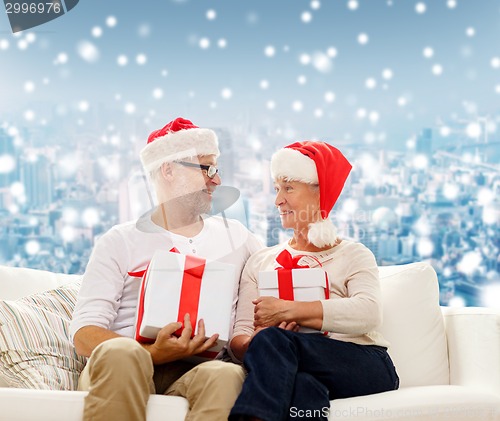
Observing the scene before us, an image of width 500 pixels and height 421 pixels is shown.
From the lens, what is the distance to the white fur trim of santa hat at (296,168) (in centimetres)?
196

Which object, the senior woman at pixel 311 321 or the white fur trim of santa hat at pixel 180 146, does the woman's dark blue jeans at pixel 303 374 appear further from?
the white fur trim of santa hat at pixel 180 146

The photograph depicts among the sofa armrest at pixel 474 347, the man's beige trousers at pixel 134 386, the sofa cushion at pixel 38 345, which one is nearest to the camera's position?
the man's beige trousers at pixel 134 386

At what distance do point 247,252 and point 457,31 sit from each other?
1.95m

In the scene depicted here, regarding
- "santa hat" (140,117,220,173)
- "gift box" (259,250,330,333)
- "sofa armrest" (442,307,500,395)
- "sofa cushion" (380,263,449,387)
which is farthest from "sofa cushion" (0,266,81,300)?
"sofa armrest" (442,307,500,395)

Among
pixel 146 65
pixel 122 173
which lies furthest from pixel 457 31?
pixel 122 173

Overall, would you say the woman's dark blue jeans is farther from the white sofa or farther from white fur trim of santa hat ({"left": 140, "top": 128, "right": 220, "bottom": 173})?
white fur trim of santa hat ({"left": 140, "top": 128, "right": 220, "bottom": 173})

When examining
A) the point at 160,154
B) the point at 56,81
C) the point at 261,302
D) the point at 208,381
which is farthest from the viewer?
the point at 56,81

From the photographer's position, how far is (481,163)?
3.37 m

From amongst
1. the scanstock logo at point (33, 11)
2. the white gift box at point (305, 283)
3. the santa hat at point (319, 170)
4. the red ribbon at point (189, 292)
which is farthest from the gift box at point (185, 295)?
the scanstock logo at point (33, 11)

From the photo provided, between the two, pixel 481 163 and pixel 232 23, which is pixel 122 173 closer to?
pixel 232 23

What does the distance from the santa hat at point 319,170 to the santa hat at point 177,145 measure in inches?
8.8

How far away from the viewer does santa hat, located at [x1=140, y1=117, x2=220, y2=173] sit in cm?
204

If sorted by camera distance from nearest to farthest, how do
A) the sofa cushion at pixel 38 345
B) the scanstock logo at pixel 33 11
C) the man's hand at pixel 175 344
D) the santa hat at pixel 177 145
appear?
the man's hand at pixel 175 344 < the sofa cushion at pixel 38 345 < the santa hat at pixel 177 145 < the scanstock logo at pixel 33 11

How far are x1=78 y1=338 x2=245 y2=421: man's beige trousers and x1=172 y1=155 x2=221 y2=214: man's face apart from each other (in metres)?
0.58
